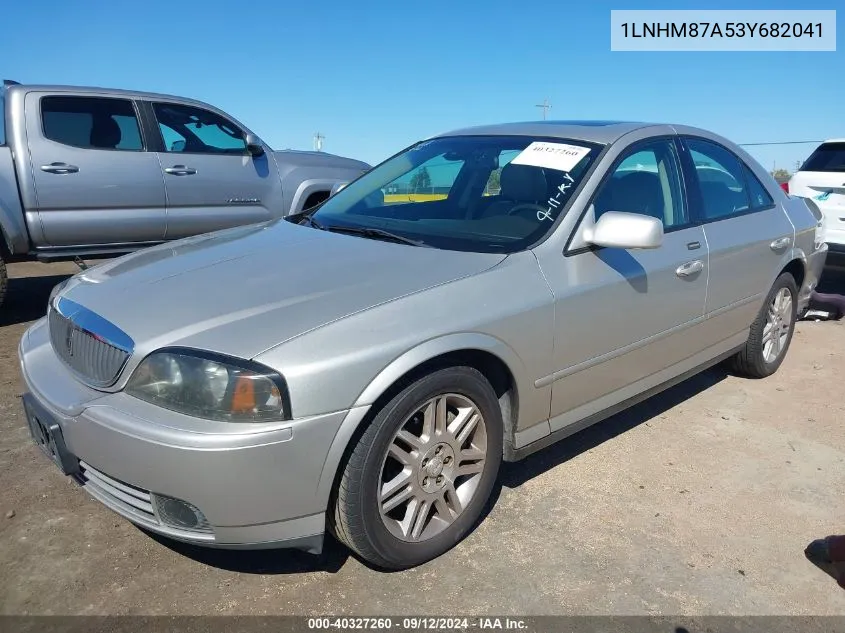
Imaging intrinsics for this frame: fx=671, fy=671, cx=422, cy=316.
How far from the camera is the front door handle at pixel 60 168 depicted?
5477 millimetres

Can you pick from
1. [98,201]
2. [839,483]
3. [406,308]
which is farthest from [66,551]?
[98,201]

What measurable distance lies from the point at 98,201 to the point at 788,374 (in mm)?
5617

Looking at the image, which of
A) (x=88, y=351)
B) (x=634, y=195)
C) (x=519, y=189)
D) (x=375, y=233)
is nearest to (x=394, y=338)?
(x=375, y=233)

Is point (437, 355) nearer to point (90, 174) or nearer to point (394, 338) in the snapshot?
point (394, 338)

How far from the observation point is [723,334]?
385 centimetres

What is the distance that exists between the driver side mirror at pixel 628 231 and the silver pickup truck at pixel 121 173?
4.58 meters

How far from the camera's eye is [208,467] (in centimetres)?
194

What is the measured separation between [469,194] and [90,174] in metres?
3.92

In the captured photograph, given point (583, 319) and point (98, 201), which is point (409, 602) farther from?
point (98, 201)

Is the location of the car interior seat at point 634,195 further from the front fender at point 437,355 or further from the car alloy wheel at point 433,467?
the car alloy wheel at point 433,467

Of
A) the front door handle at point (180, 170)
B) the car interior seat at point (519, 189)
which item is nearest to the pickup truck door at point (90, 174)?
the front door handle at point (180, 170)

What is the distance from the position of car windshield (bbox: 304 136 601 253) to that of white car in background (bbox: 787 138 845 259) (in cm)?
468

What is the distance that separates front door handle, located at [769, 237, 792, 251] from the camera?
4079 millimetres

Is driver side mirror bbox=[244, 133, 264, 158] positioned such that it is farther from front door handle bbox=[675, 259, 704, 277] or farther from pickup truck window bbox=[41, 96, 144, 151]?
front door handle bbox=[675, 259, 704, 277]
